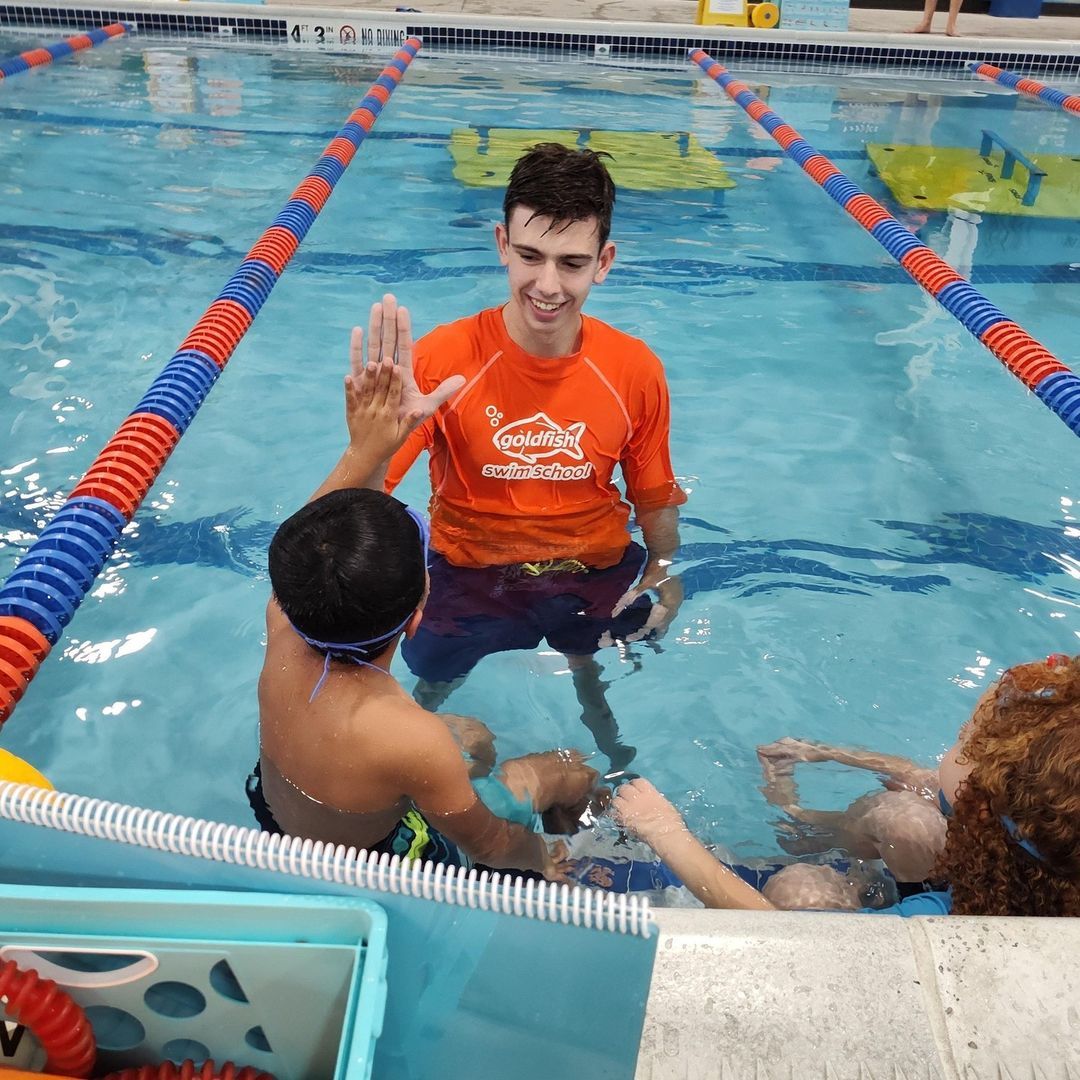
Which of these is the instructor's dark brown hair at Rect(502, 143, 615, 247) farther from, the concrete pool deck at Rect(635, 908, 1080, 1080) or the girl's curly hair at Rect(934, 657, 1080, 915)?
the concrete pool deck at Rect(635, 908, 1080, 1080)

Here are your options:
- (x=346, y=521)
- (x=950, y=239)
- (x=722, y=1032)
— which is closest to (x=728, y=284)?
(x=950, y=239)

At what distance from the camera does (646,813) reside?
2244mm

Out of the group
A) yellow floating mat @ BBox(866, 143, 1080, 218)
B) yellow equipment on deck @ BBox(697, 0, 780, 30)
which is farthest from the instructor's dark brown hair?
yellow equipment on deck @ BBox(697, 0, 780, 30)

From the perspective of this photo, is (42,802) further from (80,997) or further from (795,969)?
(795,969)

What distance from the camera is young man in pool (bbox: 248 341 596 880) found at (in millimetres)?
1836

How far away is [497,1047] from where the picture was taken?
1375 millimetres

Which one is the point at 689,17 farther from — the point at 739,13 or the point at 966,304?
the point at 966,304

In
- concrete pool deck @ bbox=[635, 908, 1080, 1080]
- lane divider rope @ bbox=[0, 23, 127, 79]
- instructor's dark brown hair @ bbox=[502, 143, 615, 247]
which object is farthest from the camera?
lane divider rope @ bbox=[0, 23, 127, 79]

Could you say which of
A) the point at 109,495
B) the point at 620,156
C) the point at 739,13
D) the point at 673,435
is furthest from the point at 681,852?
the point at 739,13

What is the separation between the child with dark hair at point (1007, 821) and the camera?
5.73 feet

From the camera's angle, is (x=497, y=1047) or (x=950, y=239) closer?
(x=497, y=1047)

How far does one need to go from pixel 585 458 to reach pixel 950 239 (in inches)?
216

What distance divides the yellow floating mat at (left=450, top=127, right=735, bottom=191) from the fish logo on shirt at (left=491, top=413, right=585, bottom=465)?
5534 millimetres

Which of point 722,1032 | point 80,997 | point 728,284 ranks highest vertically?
point 80,997
